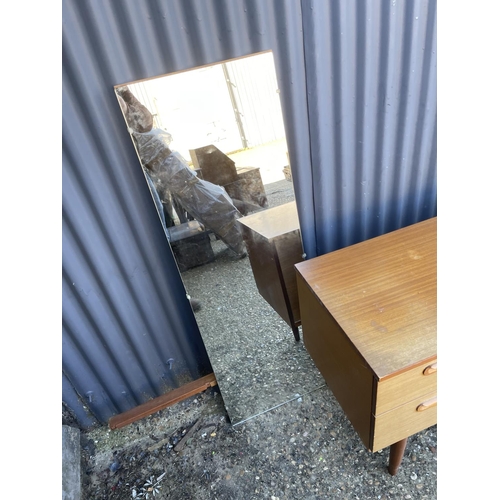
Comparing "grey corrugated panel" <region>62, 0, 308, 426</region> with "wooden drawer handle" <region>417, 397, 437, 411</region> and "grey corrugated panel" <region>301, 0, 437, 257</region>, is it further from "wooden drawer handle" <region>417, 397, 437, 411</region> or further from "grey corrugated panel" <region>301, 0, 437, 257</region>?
"wooden drawer handle" <region>417, 397, 437, 411</region>

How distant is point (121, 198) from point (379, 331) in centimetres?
92

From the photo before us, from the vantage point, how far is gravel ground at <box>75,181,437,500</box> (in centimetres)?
110

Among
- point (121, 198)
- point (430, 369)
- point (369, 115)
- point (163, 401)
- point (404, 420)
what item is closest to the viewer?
point (430, 369)

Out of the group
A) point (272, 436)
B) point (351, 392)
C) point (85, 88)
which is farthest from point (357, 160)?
point (272, 436)

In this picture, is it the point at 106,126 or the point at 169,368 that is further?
the point at 169,368

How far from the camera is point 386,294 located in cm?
88

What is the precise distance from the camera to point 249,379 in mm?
1436

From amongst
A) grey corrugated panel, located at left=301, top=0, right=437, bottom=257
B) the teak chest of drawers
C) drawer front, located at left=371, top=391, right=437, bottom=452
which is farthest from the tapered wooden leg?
grey corrugated panel, located at left=301, top=0, right=437, bottom=257

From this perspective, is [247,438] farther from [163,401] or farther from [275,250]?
[275,250]

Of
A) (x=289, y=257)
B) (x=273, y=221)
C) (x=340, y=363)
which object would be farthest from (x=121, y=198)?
(x=340, y=363)

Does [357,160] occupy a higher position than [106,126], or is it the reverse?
[106,126]
